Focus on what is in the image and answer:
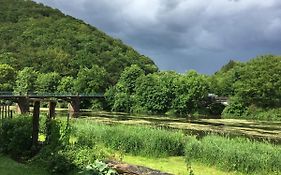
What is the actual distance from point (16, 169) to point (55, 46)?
132456mm

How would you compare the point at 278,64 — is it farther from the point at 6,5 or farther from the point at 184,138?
the point at 6,5

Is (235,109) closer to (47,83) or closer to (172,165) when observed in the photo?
(47,83)

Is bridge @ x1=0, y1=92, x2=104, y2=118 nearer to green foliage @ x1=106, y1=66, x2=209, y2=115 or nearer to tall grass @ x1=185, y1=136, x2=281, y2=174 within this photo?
green foliage @ x1=106, y1=66, x2=209, y2=115

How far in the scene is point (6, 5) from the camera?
539 feet

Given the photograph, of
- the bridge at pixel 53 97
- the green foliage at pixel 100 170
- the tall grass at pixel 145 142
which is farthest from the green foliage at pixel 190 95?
the green foliage at pixel 100 170

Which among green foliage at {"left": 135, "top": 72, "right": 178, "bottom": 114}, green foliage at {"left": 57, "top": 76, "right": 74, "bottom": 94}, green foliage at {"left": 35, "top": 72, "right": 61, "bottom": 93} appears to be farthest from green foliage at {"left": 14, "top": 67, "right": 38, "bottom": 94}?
green foliage at {"left": 135, "top": 72, "right": 178, "bottom": 114}

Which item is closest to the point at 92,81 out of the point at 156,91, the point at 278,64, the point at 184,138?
the point at 156,91

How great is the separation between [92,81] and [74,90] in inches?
205

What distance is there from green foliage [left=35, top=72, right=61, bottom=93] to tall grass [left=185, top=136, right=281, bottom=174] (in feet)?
300

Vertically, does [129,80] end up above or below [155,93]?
above

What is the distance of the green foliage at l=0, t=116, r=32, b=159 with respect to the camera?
50.9 feet

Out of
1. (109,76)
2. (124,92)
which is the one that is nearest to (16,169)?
(124,92)

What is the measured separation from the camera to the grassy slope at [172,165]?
1789 cm

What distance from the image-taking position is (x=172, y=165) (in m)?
18.9
